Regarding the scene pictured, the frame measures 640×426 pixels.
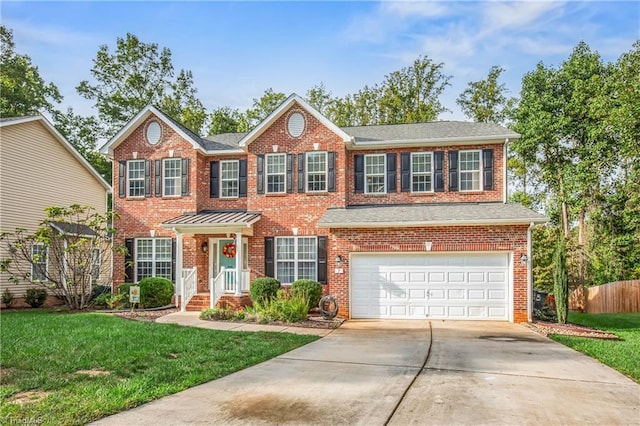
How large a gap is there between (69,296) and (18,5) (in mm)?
10517

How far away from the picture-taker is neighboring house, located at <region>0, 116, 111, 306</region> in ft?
60.0

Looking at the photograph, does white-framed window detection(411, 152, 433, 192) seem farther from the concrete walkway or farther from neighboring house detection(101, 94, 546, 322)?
the concrete walkway

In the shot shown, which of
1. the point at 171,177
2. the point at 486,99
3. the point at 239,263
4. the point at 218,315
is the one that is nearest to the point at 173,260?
the point at 171,177

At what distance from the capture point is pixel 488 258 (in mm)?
14633

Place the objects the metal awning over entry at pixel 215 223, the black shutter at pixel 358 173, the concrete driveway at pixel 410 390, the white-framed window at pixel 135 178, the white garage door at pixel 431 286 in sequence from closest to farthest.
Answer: the concrete driveway at pixel 410 390
the white garage door at pixel 431 286
the metal awning over entry at pixel 215 223
the black shutter at pixel 358 173
the white-framed window at pixel 135 178

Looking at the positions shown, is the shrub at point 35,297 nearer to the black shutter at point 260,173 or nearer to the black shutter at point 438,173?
the black shutter at point 260,173

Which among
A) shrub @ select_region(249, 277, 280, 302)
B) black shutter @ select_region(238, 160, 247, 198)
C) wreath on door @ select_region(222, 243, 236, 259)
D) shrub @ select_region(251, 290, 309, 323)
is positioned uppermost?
black shutter @ select_region(238, 160, 247, 198)

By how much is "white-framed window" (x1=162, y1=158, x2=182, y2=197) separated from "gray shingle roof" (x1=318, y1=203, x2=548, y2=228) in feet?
20.4

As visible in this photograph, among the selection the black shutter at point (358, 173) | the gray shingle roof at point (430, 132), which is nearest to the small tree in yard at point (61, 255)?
the black shutter at point (358, 173)

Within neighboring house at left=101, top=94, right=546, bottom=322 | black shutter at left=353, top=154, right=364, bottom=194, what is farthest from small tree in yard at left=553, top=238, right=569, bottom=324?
black shutter at left=353, top=154, right=364, bottom=194

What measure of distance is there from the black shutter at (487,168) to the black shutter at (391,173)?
310cm

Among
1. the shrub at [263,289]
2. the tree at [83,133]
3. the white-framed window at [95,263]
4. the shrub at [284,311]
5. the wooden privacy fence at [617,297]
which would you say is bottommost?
the wooden privacy fence at [617,297]

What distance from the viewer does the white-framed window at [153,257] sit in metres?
18.0

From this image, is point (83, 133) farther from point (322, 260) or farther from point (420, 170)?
point (420, 170)
